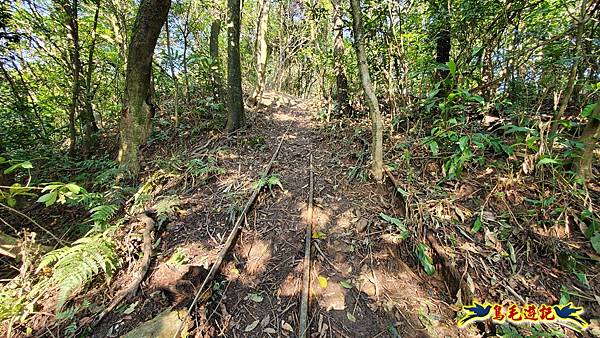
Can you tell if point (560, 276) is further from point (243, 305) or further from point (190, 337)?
point (190, 337)

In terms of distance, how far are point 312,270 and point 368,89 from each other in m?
2.73

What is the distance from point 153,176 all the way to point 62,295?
2542 millimetres

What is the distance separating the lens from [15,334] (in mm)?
2121

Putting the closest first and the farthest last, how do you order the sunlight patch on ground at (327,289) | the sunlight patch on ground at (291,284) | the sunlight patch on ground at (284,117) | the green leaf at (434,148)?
the sunlight patch on ground at (327,289) < the sunlight patch on ground at (291,284) < the green leaf at (434,148) < the sunlight patch on ground at (284,117)

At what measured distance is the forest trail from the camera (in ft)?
7.20

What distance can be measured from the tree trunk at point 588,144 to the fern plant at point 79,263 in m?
5.29

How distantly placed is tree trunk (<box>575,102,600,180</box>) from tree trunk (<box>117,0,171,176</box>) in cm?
643

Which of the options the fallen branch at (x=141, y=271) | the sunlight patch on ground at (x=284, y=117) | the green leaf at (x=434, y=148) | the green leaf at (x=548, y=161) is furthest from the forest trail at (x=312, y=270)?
the sunlight patch on ground at (x=284, y=117)

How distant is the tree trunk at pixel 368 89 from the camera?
3.60 metres

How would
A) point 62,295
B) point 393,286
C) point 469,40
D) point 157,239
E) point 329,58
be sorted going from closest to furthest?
point 62,295, point 393,286, point 157,239, point 469,40, point 329,58

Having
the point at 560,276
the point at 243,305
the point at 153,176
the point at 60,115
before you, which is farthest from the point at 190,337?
the point at 60,115

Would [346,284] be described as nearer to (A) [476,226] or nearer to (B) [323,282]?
(B) [323,282]

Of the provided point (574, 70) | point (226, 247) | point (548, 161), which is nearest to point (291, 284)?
point (226, 247)

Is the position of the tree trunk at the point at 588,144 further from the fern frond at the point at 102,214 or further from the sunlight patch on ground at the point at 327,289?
the fern frond at the point at 102,214
